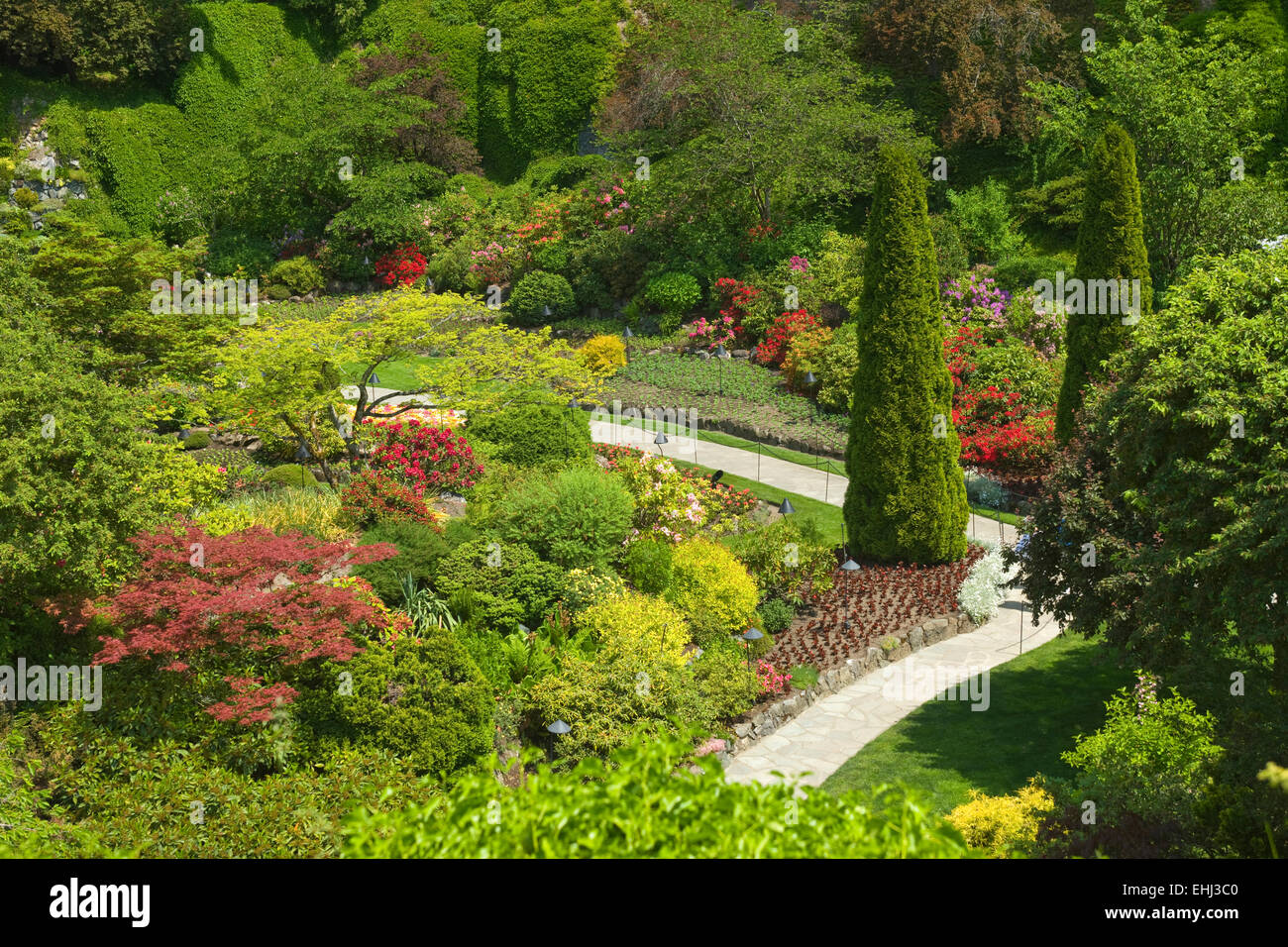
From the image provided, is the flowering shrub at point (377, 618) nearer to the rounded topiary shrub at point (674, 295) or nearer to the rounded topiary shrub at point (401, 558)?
the rounded topiary shrub at point (401, 558)

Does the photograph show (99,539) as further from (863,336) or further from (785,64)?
(785,64)

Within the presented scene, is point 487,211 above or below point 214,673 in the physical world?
above

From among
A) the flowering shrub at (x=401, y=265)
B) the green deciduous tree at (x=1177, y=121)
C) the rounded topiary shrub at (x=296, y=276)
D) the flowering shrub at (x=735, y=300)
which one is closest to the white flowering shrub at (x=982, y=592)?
the green deciduous tree at (x=1177, y=121)

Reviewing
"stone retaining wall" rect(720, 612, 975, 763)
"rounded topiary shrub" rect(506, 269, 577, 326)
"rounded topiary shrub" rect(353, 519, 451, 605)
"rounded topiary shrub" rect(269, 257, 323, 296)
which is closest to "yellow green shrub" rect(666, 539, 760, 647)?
"stone retaining wall" rect(720, 612, 975, 763)

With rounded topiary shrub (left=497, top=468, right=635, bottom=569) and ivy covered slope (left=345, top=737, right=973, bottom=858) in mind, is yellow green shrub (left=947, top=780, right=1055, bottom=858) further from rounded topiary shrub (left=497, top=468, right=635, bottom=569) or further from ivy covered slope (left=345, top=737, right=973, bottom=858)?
ivy covered slope (left=345, top=737, right=973, bottom=858)

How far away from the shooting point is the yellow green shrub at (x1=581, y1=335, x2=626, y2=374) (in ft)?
86.1

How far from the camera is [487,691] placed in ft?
39.3

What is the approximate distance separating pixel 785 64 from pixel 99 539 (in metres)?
24.8

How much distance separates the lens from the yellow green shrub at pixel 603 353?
2623 cm

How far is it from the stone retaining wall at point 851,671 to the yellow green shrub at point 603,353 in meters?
12.4

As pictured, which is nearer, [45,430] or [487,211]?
[45,430]

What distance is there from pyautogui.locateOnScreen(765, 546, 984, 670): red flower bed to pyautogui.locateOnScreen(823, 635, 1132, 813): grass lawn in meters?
1.47

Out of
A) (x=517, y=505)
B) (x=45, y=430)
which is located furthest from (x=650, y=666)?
(x=45, y=430)

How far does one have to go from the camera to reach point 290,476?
17.5 meters
